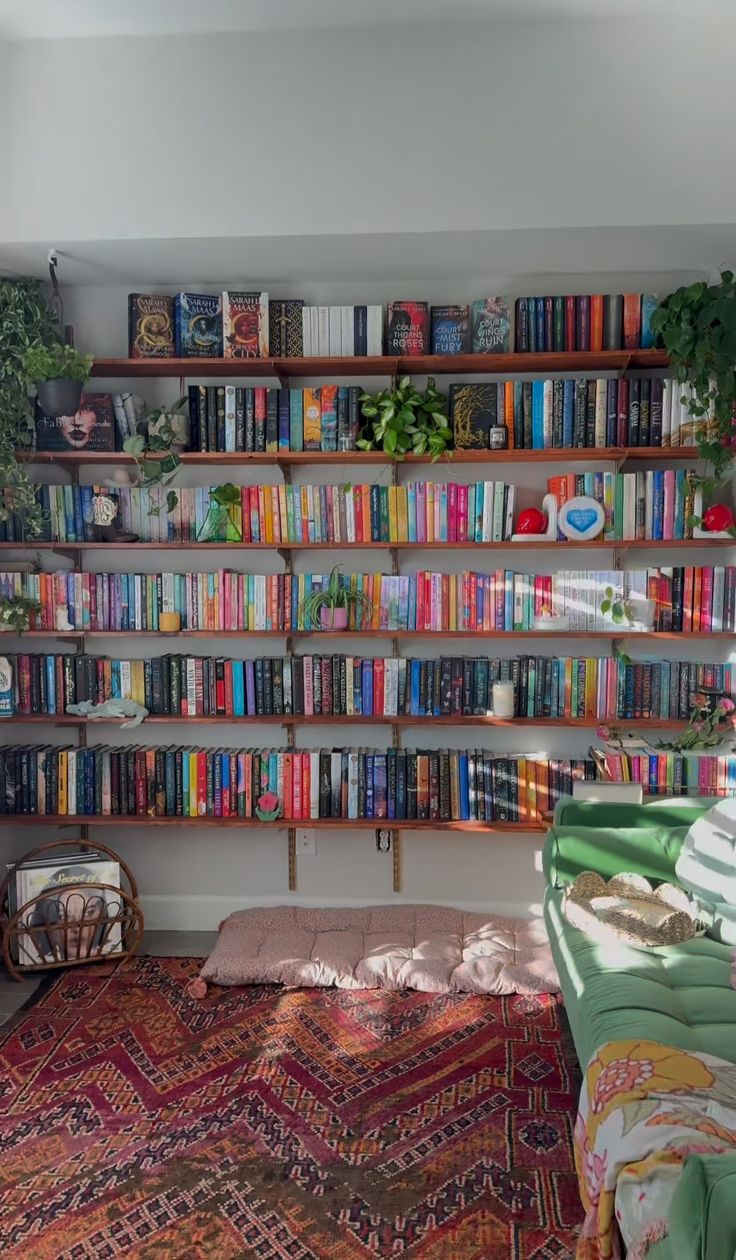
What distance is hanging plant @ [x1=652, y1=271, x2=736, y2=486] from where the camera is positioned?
2959 millimetres

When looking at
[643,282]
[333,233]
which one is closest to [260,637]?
[333,233]

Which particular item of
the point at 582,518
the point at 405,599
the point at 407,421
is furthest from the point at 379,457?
the point at 582,518

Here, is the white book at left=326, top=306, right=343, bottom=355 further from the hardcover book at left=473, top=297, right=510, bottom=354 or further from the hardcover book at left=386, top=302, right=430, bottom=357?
the hardcover book at left=473, top=297, right=510, bottom=354

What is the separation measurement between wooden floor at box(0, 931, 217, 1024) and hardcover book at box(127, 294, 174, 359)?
7.21 feet

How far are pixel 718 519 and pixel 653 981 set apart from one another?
1654 mm

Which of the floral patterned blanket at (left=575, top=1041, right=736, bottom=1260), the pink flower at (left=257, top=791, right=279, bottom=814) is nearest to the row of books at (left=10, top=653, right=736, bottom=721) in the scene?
the pink flower at (left=257, top=791, right=279, bottom=814)

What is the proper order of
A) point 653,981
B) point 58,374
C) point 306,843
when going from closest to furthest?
point 653,981, point 58,374, point 306,843

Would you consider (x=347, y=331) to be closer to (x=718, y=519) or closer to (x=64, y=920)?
(x=718, y=519)

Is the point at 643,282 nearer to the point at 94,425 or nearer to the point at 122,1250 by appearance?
the point at 94,425

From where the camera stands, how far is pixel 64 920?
3178 millimetres

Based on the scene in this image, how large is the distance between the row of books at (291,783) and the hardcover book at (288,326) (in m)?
Result: 1.50

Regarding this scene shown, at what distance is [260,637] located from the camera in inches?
135

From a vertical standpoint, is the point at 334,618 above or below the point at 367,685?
above

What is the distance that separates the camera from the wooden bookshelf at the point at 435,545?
3.27 meters
